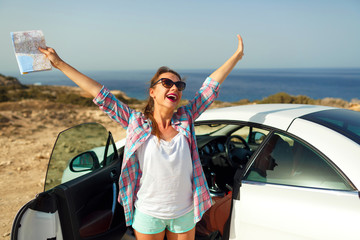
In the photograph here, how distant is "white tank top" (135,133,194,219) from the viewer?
167 cm

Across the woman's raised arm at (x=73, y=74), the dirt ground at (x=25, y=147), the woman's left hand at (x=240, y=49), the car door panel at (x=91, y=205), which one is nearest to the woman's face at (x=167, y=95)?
the woman's raised arm at (x=73, y=74)

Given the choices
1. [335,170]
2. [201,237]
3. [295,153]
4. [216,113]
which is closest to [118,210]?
[201,237]

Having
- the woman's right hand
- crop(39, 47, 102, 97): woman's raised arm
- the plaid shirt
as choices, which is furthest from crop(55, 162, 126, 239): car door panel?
the woman's right hand

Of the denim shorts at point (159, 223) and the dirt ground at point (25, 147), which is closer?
the denim shorts at point (159, 223)

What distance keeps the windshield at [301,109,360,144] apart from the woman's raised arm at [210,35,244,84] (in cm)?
66

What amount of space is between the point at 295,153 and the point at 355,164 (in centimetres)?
42

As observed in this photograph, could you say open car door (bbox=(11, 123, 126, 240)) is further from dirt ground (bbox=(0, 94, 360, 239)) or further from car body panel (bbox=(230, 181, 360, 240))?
dirt ground (bbox=(0, 94, 360, 239))

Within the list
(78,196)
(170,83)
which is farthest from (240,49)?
(78,196)

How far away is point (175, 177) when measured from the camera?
1.68 m

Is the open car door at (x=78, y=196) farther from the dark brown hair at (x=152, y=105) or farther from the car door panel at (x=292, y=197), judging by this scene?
the car door panel at (x=292, y=197)

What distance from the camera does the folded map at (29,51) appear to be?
165 centimetres

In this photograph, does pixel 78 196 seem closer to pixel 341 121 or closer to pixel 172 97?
pixel 172 97

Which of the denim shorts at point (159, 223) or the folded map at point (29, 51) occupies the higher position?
the folded map at point (29, 51)

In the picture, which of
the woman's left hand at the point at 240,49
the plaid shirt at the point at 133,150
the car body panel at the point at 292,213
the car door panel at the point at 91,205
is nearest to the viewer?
the car body panel at the point at 292,213
